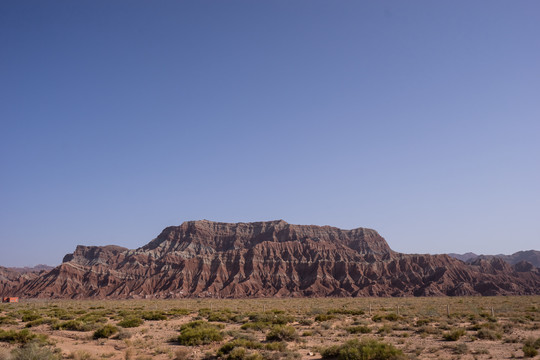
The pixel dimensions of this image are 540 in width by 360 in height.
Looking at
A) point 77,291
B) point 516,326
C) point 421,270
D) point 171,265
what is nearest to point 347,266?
point 421,270

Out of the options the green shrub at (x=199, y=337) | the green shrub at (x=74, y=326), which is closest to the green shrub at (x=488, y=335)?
the green shrub at (x=199, y=337)

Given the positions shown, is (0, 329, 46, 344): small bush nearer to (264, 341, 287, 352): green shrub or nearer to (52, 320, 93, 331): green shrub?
(52, 320, 93, 331): green shrub

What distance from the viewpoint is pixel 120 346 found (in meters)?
19.9

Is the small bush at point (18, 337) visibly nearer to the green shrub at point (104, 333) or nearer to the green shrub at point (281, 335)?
the green shrub at point (104, 333)

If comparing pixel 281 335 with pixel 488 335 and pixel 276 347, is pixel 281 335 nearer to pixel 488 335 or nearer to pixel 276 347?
pixel 276 347

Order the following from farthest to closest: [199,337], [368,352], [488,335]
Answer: [488,335] < [199,337] < [368,352]

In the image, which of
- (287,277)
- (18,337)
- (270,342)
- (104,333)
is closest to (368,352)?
(270,342)

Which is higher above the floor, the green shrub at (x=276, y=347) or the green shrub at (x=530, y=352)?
the green shrub at (x=530, y=352)

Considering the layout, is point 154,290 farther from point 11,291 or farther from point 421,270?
point 421,270

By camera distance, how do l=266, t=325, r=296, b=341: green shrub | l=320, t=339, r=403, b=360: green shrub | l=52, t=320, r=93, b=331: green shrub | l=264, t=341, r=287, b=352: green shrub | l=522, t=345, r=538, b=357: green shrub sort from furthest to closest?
l=52, t=320, r=93, b=331: green shrub, l=266, t=325, r=296, b=341: green shrub, l=264, t=341, r=287, b=352: green shrub, l=522, t=345, r=538, b=357: green shrub, l=320, t=339, r=403, b=360: green shrub

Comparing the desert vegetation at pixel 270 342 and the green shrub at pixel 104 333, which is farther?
the green shrub at pixel 104 333

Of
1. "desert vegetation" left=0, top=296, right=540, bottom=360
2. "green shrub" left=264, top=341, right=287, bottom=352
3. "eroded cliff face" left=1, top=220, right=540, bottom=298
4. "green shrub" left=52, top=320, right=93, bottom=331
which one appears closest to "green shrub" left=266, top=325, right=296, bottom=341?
"desert vegetation" left=0, top=296, right=540, bottom=360

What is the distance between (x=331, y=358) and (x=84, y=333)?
17.1m

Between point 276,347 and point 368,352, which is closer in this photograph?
point 368,352
